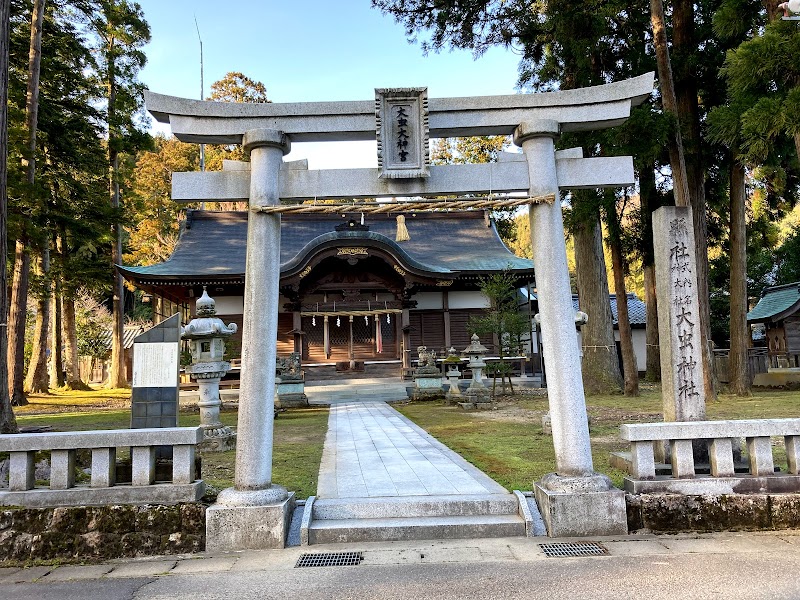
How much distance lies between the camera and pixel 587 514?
13.3 ft

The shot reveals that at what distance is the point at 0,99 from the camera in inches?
294

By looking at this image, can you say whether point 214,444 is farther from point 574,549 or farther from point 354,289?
point 354,289

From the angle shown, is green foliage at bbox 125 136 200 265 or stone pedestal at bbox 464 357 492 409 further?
green foliage at bbox 125 136 200 265

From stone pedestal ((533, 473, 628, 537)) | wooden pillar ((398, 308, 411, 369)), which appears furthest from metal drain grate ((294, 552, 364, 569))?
wooden pillar ((398, 308, 411, 369))

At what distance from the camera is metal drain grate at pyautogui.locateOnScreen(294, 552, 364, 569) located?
12.1 feet

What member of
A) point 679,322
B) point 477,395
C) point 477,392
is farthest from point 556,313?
point 477,392

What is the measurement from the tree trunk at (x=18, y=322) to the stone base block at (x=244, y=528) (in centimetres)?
1241

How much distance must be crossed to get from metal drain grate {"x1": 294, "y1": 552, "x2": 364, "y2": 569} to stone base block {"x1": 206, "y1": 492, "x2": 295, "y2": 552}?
308 millimetres

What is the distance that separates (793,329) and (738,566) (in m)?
18.9

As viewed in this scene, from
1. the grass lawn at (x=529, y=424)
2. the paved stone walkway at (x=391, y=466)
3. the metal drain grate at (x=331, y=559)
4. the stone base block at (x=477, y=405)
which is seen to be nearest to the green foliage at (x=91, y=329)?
the grass lawn at (x=529, y=424)

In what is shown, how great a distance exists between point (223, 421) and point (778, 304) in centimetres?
1912

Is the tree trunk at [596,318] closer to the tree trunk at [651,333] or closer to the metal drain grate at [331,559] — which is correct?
the tree trunk at [651,333]

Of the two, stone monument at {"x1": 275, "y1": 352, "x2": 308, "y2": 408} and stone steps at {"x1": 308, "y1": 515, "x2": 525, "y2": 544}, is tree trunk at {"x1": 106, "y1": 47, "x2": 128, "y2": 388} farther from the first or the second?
stone steps at {"x1": 308, "y1": 515, "x2": 525, "y2": 544}

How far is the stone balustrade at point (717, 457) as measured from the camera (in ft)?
13.4
